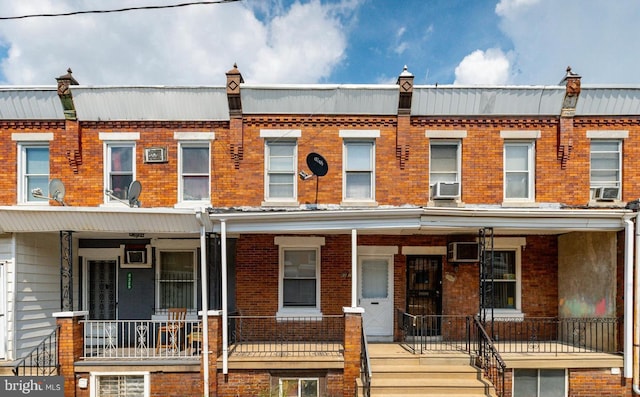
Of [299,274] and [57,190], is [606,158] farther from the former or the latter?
[57,190]

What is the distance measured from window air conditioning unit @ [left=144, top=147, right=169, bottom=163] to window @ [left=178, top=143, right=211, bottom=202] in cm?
43

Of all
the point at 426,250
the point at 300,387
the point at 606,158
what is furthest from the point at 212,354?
the point at 606,158

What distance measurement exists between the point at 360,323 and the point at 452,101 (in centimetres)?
591

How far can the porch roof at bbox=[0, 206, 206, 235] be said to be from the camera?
8.52m

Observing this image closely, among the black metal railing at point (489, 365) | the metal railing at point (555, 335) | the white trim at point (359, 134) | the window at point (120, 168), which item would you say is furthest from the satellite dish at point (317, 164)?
the metal railing at point (555, 335)

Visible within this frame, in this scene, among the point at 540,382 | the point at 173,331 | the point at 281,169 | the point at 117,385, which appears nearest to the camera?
the point at 117,385

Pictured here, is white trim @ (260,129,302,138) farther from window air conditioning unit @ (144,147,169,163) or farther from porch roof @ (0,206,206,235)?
porch roof @ (0,206,206,235)

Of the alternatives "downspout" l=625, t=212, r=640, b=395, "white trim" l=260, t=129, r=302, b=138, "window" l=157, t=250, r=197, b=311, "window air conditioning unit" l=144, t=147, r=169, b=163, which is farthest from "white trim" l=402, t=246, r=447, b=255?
"window air conditioning unit" l=144, t=147, r=169, b=163

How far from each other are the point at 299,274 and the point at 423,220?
370 cm

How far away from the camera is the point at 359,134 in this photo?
10.9 meters

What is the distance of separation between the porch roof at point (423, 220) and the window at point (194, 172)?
87.7 inches

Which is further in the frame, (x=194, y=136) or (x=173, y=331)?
(x=194, y=136)

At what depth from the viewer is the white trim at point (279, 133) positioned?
10867 mm

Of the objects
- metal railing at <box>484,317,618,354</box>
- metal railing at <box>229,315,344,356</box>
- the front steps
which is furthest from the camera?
metal railing at <box>229,315,344,356</box>
